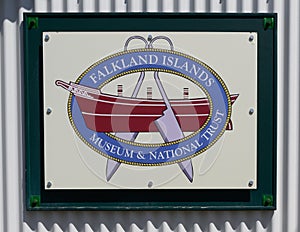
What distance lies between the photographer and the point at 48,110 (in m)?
3.05

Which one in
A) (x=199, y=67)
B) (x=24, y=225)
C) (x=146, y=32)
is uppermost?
(x=146, y=32)

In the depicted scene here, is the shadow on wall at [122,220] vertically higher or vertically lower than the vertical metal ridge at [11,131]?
lower

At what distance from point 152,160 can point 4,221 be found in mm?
915

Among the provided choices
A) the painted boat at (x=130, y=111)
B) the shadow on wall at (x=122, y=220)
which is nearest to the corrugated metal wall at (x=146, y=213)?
the shadow on wall at (x=122, y=220)

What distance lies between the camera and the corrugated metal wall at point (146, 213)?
3.06 meters

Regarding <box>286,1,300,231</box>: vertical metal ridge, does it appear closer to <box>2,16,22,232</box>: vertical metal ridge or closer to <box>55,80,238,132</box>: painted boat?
<box>55,80,238,132</box>: painted boat

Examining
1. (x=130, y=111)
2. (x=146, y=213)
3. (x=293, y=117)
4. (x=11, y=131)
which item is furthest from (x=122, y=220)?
(x=293, y=117)

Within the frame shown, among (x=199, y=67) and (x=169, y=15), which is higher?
(x=169, y=15)

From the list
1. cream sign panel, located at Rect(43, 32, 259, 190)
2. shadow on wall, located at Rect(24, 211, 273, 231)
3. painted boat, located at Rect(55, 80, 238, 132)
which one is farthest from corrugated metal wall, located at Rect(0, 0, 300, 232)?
painted boat, located at Rect(55, 80, 238, 132)

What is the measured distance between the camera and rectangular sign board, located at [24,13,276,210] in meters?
3.03

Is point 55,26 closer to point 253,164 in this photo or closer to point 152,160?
point 152,160

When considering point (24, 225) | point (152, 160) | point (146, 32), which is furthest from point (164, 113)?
point (24, 225)

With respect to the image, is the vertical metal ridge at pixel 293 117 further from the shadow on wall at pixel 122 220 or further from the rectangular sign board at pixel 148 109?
the shadow on wall at pixel 122 220

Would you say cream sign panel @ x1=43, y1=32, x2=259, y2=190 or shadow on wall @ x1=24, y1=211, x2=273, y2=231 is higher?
cream sign panel @ x1=43, y1=32, x2=259, y2=190
